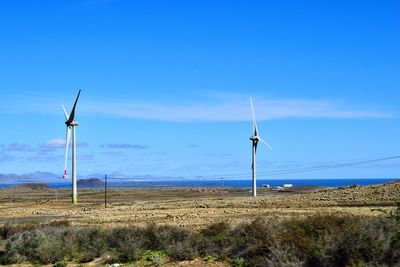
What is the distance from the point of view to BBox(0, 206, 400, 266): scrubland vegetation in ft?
58.2

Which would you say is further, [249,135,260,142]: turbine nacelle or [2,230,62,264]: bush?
[249,135,260,142]: turbine nacelle

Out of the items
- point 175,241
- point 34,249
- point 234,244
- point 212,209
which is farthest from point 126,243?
point 212,209

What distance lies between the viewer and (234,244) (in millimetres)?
21344

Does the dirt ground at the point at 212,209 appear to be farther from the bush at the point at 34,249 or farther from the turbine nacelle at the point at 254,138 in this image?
the turbine nacelle at the point at 254,138

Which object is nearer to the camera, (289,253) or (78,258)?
(289,253)

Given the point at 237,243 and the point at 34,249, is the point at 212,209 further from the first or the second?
the point at 237,243

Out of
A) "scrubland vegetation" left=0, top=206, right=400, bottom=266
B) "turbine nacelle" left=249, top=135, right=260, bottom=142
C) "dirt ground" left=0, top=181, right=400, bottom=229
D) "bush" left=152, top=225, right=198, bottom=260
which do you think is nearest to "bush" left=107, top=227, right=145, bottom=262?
"scrubland vegetation" left=0, top=206, right=400, bottom=266

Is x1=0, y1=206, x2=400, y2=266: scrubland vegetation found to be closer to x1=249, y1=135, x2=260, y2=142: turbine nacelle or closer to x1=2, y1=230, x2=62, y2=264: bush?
x1=2, y1=230, x2=62, y2=264: bush

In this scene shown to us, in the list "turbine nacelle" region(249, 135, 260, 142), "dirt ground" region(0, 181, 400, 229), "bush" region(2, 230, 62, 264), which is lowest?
"bush" region(2, 230, 62, 264)

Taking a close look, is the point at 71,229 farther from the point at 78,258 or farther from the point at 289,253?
the point at 289,253

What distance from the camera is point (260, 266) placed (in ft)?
61.5

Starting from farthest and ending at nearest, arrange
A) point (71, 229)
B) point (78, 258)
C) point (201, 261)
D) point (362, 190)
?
point (362, 190) → point (71, 229) → point (78, 258) → point (201, 261)

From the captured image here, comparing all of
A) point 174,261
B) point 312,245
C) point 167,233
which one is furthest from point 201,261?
point 312,245

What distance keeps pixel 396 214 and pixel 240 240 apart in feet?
17.6
